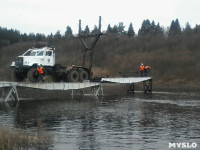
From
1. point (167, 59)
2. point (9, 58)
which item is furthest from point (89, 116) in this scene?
point (9, 58)

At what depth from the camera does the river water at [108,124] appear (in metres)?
14.4

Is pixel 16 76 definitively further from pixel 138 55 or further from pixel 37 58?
pixel 138 55

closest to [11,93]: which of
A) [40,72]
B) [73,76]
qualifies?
[40,72]

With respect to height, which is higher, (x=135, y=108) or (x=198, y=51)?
(x=198, y=51)

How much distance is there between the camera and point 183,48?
3342 inches

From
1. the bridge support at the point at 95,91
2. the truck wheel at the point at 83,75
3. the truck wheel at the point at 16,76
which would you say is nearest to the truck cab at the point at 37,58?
the truck wheel at the point at 16,76

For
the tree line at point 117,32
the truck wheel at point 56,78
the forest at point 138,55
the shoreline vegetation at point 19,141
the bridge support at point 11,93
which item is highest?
the tree line at point 117,32

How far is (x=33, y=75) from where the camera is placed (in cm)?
2956

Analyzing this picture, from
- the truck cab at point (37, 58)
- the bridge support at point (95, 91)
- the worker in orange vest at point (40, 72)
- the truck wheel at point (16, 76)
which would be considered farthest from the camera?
the bridge support at point (95, 91)

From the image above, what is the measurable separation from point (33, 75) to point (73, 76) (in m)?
4.32

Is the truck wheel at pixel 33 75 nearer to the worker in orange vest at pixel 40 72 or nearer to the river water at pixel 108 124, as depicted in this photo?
the worker in orange vest at pixel 40 72

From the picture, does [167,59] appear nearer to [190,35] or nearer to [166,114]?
[190,35]

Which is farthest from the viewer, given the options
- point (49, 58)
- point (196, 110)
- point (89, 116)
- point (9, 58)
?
point (9, 58)

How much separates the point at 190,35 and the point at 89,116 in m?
77.1
